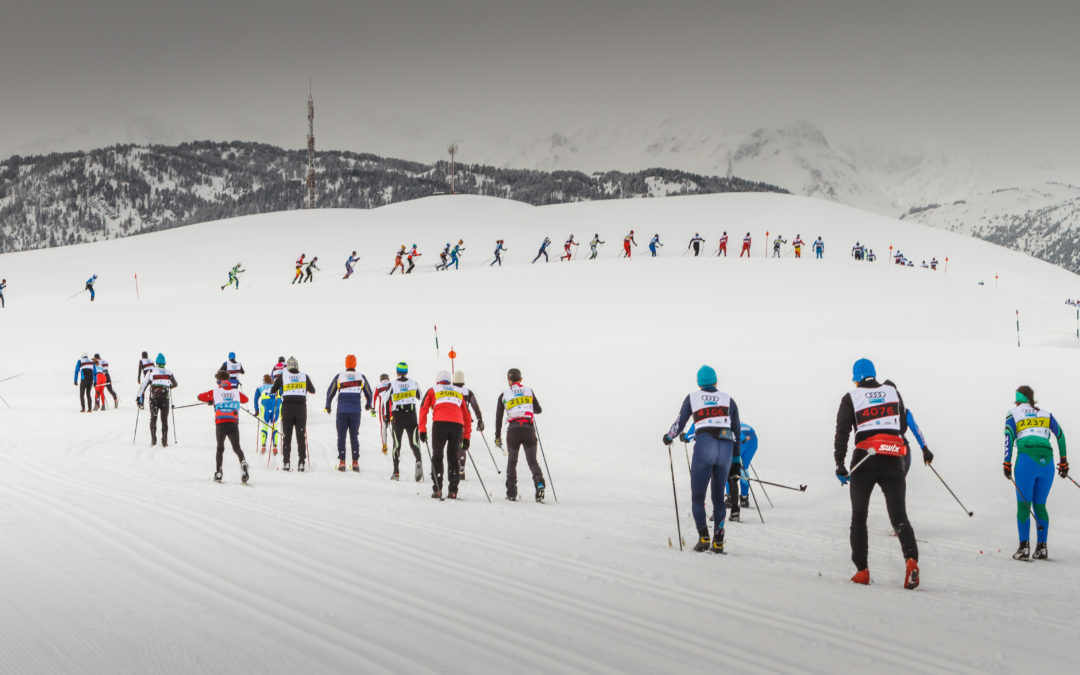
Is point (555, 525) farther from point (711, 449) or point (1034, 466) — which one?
point (1034, 466)

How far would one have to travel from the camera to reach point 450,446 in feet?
29.0

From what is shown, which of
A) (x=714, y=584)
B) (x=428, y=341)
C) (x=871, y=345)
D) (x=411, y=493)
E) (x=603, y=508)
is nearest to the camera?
(x=714, y=584)

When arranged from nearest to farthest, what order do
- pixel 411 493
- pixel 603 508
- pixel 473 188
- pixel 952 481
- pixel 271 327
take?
1. pixel 603 508
2. pixel 411 493
3. pixel 952 481
4. pixel 271 327
5. pixel 473 188

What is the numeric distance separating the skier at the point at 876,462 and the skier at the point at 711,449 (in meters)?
1.04

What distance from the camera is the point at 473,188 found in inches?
6609

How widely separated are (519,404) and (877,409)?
442 cm

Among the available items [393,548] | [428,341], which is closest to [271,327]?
[428,341]

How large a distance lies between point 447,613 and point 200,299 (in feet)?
108

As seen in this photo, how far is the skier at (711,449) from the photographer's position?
6406mm

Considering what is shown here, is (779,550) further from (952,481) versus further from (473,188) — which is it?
(473,188)

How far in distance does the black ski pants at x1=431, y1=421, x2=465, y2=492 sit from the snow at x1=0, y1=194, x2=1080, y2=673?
312mm

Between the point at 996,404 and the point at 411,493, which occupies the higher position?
the point at 996,404

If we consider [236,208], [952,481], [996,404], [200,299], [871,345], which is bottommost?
[952,481]

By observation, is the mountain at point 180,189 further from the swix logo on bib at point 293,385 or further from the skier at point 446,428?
the skier at point 446,428
